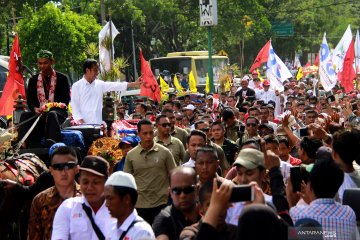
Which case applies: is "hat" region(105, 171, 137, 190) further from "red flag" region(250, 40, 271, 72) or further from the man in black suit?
"red flag" region(250, 40, 271, 72)

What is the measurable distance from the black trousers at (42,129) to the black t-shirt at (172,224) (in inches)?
230

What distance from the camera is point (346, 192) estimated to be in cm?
680

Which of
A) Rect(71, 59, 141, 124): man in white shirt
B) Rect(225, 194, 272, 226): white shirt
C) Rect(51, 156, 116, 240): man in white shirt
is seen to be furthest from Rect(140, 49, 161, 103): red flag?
Rect(225, 194, 272, 226): white shirt

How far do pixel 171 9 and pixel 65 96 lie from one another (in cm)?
3911

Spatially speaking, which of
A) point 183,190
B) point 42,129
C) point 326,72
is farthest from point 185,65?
point 183,190

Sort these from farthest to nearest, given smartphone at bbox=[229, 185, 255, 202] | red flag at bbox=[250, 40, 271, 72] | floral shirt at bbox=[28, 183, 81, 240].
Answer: red flag at bbox=[250, 40, 271, 72], floral shirt at bbox=[28, 183, 81, 240], smartphone at bbox=[229, 185, 255, 202]

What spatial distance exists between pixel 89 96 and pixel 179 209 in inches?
306

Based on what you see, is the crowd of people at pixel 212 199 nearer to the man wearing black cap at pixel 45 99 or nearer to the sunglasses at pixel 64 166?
the sunglasses at pixel 64 166

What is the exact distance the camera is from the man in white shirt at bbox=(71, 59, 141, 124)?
14148 mm

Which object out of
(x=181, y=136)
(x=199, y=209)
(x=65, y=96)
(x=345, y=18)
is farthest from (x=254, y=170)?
(x=345, y=18)

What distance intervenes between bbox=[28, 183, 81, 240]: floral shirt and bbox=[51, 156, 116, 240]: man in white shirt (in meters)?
0.77

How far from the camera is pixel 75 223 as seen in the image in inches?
274

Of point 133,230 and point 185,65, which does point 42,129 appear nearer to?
point 133,230

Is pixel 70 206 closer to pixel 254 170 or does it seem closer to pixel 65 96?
pixel 254 170
